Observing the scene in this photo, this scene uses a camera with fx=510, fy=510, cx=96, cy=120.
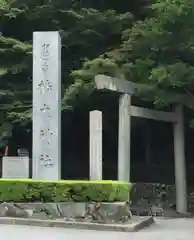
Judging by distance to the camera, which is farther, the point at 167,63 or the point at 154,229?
the point at 167,63

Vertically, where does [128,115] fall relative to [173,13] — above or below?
below

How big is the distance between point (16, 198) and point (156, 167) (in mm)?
8392

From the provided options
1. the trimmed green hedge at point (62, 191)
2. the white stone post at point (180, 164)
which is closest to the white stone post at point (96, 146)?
the trimmed green hedge at point (62, 191)

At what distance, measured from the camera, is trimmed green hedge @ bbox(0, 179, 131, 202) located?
42.9ft

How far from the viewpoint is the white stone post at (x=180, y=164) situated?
57.3 ft

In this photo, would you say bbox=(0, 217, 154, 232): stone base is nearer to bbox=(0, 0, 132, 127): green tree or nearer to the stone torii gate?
the stone torii gate

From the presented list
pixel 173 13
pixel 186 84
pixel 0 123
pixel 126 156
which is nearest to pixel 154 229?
pixel 126 156

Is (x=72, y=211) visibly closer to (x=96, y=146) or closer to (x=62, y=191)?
(x=62, y=191)

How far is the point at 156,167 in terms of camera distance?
68.1ft

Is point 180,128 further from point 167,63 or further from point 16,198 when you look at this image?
point 16,198

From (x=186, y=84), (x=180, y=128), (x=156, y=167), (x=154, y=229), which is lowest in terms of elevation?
(x=154, y=229)

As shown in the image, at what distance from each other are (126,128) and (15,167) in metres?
3.61

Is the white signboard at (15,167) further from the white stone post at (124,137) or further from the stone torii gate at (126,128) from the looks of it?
the white stone post at (124,137)

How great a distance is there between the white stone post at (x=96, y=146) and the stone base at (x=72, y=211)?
1277mm
